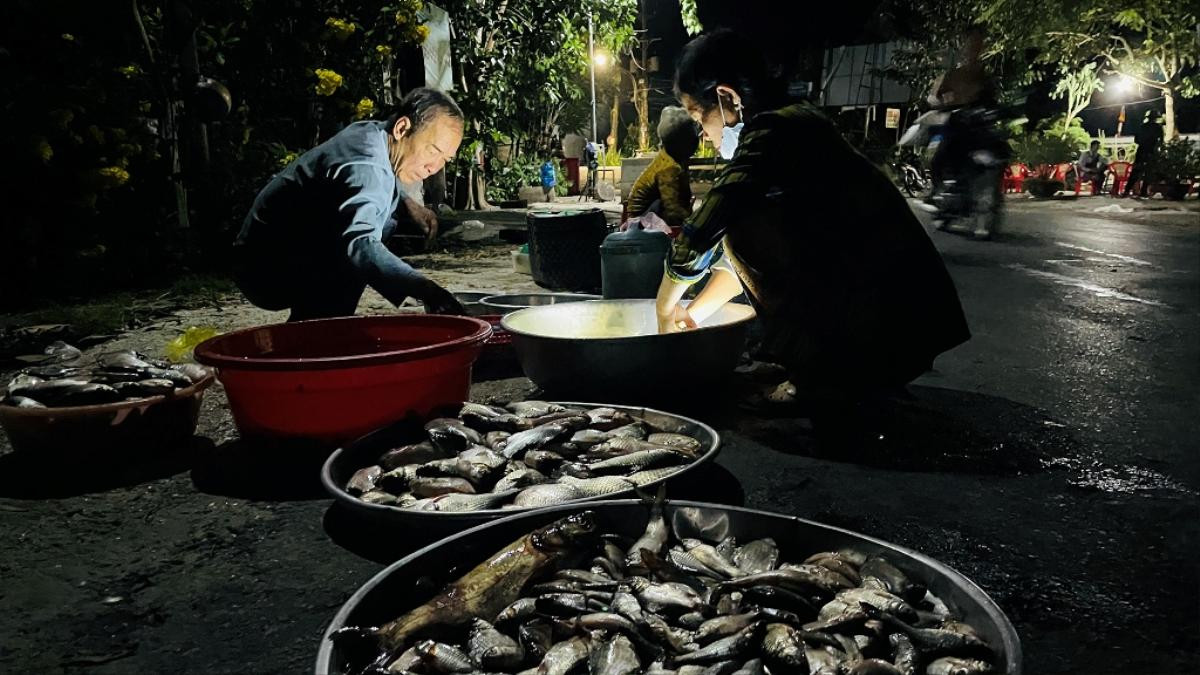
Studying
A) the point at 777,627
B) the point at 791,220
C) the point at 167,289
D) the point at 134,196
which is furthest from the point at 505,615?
the point at 134,196

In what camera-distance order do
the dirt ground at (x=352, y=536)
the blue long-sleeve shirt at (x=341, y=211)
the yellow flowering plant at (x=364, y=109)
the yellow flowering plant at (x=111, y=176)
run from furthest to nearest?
the yellow flowering plant at (x=364, y=109) < the yellow flowering plant at (x=111, y=176) < the blue long-sleeve shirt at (x=341, y=211) < the dirt ground at (x=352, y=536)

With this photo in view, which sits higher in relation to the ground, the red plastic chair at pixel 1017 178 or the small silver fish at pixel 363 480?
the red plastic chair at pixel 1017 178

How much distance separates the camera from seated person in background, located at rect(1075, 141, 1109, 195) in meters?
20.9

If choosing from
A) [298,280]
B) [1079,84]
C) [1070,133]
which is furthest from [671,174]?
[1079,84]

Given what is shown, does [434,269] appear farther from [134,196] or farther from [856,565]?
[856,565]

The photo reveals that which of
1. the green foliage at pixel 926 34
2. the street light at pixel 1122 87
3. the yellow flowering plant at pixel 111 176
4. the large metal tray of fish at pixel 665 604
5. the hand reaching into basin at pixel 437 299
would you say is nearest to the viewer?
the large metal tray of fish at pixel 665 604

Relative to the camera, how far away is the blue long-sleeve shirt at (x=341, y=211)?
3461 millimetres

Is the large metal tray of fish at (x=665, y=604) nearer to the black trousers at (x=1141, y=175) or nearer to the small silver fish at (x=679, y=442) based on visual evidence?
the small silver fish at (x=679, y=442)

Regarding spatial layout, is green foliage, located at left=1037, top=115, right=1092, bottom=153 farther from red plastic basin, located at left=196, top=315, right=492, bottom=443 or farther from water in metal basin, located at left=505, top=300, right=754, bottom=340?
red plastic basin, located at left=196, top=315, right=492, bottom=443

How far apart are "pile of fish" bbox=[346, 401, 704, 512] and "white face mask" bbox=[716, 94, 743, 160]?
4.84 feet

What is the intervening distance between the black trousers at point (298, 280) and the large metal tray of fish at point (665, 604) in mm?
2909

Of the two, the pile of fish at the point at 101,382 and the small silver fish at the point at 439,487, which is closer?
the small silver fish at the point at 439,487

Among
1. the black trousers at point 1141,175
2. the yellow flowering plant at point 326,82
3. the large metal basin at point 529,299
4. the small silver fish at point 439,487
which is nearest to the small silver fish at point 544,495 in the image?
the small silver fish at point 439,487

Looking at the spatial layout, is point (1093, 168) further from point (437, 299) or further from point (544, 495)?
point (544, 495)
